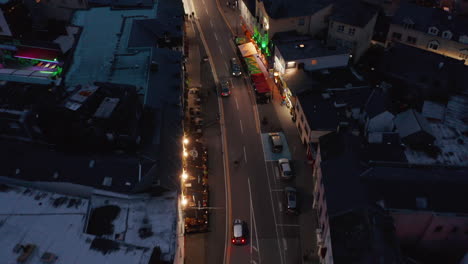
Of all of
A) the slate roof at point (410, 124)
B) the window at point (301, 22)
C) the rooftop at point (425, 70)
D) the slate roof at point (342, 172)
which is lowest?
the slate roof at point (342, 172)

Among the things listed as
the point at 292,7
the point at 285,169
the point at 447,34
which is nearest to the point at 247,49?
the point at 292,7

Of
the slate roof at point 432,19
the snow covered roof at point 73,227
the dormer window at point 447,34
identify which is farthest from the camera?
the dormer window at point 447,34

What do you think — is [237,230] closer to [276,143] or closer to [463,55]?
[276,143]

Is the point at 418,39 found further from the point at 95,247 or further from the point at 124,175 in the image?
the point at 95,247

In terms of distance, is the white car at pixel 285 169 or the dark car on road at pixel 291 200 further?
the white car at pixel 285 169

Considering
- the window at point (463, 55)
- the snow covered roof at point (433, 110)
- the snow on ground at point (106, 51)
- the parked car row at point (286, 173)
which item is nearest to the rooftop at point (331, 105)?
the parked car row at point (286, 173)

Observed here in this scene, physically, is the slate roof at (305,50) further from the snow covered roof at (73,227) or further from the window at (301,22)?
the snow covered roof at (73,227)

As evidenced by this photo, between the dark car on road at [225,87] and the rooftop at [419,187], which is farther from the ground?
the dark car on road at [225,87]
